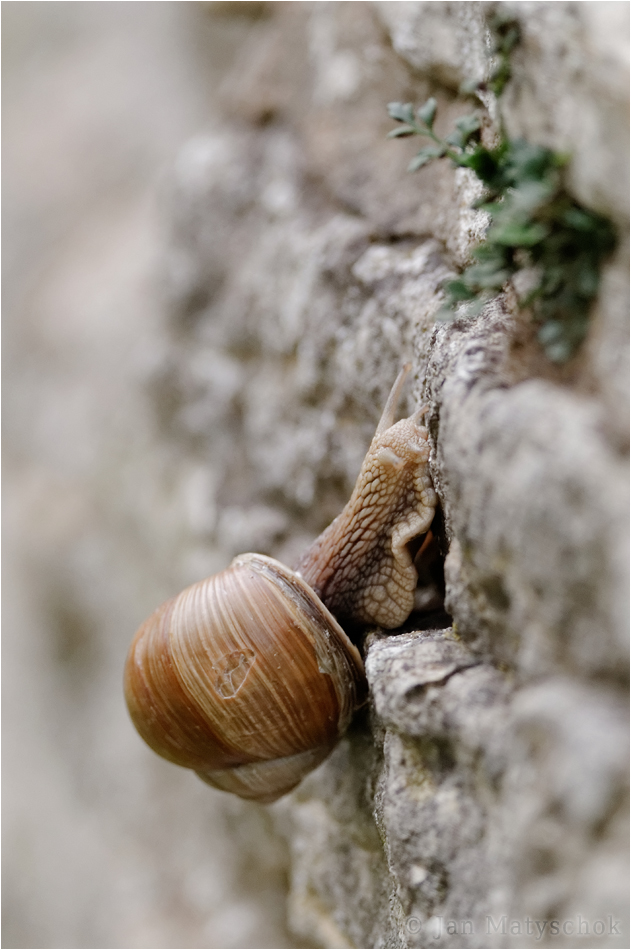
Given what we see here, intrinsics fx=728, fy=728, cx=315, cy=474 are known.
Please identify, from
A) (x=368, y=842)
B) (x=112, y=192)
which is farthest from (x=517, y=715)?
(x=112, y=192)

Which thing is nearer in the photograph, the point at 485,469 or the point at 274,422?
the point at 485,469

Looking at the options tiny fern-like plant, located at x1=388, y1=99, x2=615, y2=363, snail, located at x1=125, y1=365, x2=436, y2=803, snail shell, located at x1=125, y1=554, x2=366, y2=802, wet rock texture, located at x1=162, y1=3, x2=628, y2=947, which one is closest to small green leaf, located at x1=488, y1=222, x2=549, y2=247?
tiny fern-like plant, located at x1=388, y1=99, x2=615, y2=363

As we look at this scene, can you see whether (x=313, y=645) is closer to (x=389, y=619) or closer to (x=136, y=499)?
(x=389, y=619)

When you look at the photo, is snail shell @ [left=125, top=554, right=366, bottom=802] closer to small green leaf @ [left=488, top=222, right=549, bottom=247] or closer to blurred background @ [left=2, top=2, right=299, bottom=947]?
small green leaf @ [left=488, top=222, right=549, bottom=247]

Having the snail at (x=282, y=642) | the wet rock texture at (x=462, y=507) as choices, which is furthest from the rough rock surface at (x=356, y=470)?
the snail at (x=282, y=642)

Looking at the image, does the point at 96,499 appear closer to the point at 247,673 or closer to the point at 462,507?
the point at 247,673

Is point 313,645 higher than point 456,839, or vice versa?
point 313,645
